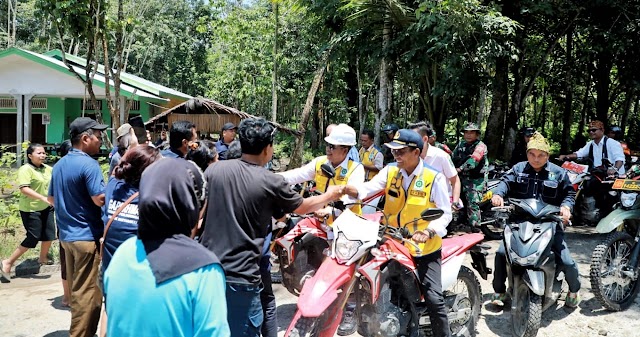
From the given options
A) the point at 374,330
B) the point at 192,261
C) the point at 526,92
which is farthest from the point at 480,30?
the point at 192,261

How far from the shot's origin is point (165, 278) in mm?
1861

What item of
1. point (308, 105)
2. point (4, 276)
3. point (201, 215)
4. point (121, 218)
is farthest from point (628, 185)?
point (308, 105)

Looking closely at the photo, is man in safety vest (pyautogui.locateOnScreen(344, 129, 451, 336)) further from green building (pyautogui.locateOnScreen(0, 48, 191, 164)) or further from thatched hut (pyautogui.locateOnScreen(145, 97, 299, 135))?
green building (pyautogui.locateOnScreen(0, 48, 191, 164))

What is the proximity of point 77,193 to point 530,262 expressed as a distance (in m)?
3.66

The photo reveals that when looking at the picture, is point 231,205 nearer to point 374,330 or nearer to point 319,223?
point 374,330

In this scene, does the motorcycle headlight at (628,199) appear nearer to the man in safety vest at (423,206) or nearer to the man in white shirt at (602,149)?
the man in safety vest at (423,206)

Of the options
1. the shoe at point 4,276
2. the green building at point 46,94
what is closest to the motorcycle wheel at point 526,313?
the shoe at point 4,276

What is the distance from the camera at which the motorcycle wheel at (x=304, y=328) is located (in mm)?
3217

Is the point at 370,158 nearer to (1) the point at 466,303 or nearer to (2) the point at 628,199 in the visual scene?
(2) the point at 628,199

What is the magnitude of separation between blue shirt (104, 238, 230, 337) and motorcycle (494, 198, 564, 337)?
3121 mm

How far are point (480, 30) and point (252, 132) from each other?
29.2 ft

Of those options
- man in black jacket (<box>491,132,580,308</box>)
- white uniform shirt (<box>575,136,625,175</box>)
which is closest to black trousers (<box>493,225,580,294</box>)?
man in black jacket (<box>491,132,580,308</box>)

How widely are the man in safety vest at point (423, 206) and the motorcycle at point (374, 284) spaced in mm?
107

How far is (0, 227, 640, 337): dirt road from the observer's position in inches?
185
